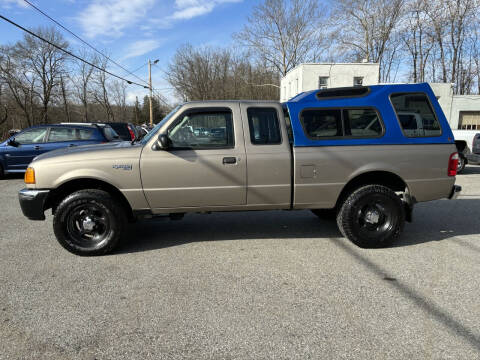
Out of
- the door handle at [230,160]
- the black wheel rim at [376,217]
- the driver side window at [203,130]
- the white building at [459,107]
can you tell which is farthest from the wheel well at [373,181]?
the white building at [459,107]

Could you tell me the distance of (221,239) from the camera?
4.57 metres

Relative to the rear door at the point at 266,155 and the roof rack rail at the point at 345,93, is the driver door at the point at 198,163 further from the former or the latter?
the roof rack rail at the point at 345,93

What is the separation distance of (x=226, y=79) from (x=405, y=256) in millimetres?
41680

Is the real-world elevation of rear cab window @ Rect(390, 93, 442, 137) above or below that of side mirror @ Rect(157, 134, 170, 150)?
above

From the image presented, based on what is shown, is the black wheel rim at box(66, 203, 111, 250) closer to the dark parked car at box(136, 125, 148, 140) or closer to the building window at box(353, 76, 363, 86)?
the dark parked car at box(136, 125, 148, 140)

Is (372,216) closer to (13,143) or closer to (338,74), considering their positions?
(13,143)

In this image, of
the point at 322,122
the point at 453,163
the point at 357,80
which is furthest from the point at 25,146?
the point at 357,80

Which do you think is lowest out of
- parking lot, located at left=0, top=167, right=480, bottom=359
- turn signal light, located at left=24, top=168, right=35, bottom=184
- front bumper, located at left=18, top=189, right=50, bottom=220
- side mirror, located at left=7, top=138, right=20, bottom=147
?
parking lot, located at left=0, top=167, right=480, bottom=359

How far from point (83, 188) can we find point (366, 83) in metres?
26.0

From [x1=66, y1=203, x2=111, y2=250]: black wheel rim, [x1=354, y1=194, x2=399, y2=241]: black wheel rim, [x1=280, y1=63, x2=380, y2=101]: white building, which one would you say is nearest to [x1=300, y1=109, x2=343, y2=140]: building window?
[x1=354, y1=194, x2=399, y2=241]: black wheel rim

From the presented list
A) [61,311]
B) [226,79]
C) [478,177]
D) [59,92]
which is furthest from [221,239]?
[59,92]

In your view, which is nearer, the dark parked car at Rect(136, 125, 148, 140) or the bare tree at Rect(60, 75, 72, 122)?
the dark parked car at Rect(136, 125, 148, 140)

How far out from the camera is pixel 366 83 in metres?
25.6

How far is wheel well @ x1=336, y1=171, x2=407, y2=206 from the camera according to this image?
4.27 m
